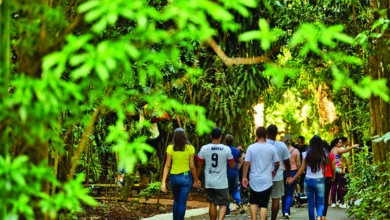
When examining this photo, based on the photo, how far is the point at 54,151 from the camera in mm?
8531

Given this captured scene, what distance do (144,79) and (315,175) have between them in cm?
636

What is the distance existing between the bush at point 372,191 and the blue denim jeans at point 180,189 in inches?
122

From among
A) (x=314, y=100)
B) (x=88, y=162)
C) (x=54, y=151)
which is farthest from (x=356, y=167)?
(x=314, y=100)

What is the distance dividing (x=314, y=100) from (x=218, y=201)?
17.2 meters

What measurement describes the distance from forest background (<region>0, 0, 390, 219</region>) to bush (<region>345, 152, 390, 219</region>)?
0.03 m

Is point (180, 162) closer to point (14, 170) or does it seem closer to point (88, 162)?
point (88, 162)

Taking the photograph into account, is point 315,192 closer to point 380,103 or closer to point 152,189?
point 380,103

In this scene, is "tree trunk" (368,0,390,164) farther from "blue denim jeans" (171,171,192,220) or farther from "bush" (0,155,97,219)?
"bush" (0,155,97,219)

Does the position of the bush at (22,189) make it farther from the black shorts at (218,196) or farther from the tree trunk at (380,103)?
the tree trunk at (380,103)

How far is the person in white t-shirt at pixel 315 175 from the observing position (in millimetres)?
10555

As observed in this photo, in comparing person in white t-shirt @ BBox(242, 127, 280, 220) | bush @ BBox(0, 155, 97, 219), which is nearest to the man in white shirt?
person in white t-shirt @ BBox(242, 127, 280, 220)

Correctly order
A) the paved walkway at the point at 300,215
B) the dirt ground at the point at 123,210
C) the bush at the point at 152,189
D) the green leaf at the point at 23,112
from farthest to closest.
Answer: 1. the paved walkway at the point at 300,215
2. the bush at the point at 152,189
3. the dirt ground at the point at 123,210
4. the green leaf at the point at 23,112

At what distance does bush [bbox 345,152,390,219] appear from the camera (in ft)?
30.9

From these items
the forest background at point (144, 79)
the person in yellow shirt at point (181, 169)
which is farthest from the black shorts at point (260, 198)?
the forest background at point (144, 79)
